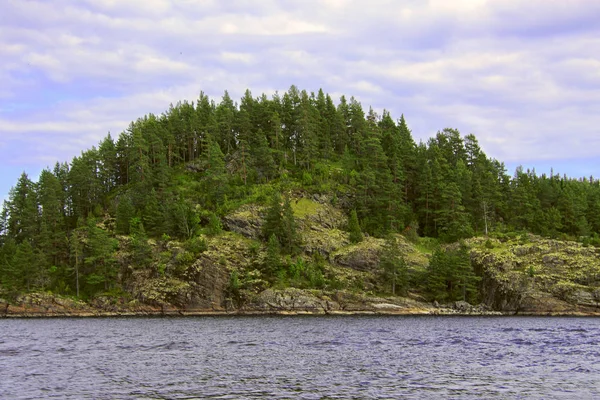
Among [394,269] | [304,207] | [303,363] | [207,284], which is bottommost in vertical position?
[303,363]

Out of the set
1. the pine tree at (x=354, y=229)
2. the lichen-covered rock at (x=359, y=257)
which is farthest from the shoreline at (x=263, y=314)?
the pine tree at (x=354, y=229)

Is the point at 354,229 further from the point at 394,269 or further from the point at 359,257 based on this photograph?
the point at 394,269

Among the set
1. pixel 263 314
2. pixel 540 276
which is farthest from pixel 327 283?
pixel 540 276

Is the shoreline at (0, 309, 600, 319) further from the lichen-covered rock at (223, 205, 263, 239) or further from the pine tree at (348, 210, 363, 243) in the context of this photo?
the lichen-covered rock at (223, 205, 263, 239)

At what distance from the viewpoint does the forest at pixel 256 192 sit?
12494 cm

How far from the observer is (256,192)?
140625mm

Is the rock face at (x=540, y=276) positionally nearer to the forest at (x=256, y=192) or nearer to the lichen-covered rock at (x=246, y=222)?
the forest at (x=256, y=192)

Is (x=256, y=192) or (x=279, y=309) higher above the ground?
(x=256, y=192)

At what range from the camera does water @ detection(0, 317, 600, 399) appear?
110ft

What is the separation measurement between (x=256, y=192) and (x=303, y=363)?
98.0 metres

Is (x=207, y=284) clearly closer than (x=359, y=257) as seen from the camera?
Yes

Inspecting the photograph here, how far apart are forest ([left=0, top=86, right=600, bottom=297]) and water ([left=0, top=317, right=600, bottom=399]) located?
48976mm

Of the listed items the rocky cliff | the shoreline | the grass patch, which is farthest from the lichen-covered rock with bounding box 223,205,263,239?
the shoreline

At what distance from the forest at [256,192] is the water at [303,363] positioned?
4898 centimetres
